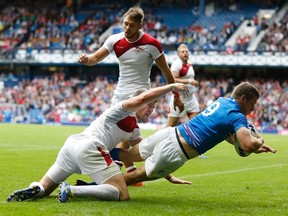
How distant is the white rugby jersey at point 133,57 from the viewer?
9672 mm

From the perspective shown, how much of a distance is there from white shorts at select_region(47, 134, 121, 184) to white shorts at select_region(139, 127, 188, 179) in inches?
16.1

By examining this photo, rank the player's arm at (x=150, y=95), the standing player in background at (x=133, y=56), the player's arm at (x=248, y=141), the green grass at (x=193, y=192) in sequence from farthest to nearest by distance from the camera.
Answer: the standing player in background at (x=133, y=56), the player's arm at (x=150, y=95), the player's arm at (x=248, y=141), the green grass at (x=193, y=192)

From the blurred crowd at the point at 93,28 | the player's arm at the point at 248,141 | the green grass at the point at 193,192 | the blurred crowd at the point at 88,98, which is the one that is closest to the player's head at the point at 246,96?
the player's arm at the point at 248,141

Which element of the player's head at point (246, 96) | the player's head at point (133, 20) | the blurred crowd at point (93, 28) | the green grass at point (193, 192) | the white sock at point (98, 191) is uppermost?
the player's head at point (133, 20)

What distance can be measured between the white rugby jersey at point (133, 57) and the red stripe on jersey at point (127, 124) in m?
1.33

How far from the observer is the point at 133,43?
31.7 ft

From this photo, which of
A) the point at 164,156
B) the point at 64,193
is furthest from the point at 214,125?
the point at 64,193

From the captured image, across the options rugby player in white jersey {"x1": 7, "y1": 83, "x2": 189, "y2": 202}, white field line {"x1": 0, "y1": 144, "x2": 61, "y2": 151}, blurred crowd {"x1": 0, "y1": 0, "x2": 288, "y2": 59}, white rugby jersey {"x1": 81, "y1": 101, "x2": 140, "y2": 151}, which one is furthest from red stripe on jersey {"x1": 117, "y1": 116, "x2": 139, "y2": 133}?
blurred crowd {"x1": 0, "y1": 0, "x2": 288, "y2": 59}

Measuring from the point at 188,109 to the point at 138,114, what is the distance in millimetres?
8007

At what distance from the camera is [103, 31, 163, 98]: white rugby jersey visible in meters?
9.67

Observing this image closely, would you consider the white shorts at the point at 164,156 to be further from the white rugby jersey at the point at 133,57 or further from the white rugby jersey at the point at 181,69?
the white rugby jersey at the point at 181,69

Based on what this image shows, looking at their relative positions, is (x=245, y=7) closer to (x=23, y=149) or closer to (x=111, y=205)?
(x=23, y=149)

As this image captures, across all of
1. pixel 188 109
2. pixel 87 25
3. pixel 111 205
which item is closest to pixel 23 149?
pixel 188 109

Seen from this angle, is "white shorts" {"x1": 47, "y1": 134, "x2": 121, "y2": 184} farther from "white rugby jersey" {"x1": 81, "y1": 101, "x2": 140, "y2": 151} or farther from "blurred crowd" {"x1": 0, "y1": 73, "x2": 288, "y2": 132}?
"blurred crowd" {"x1": 0, "y1": 73, "x2": 288, "y2": 132}
